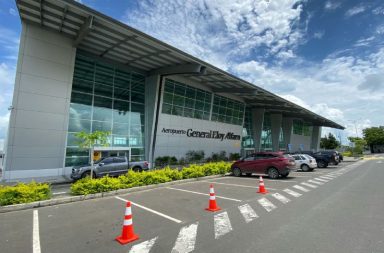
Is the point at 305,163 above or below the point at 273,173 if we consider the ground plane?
above

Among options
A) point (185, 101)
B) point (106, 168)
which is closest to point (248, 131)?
point (185, 101)

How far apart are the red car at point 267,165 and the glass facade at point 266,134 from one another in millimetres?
28982

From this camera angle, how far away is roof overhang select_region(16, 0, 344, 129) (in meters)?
15.6

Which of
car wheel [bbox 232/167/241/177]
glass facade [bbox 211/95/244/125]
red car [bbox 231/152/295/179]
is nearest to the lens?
red car [bbox 231/152/295/179]

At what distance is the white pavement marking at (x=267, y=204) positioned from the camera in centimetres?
788

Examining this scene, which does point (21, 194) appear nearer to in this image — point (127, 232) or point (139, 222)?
point (139, 222)

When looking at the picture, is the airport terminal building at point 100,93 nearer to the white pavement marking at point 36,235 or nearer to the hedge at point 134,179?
the hedge at point 134,179

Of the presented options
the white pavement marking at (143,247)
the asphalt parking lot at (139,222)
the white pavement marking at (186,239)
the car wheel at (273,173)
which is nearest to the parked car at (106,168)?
the asphalt parking lot at (139,222)

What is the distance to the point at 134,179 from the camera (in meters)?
12.1

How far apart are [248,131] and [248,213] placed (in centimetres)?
3709

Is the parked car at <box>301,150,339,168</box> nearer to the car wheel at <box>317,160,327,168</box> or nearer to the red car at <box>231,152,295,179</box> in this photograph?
the car wheel at <box>317,160,327,168</box>

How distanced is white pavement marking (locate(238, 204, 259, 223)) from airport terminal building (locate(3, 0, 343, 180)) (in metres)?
12.5

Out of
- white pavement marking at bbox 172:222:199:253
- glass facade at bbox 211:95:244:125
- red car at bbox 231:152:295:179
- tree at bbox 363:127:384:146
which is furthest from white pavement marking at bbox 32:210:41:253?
tree at bbox 363:127:384:146

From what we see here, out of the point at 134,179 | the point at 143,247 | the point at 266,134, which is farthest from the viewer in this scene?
the point at 266,134
